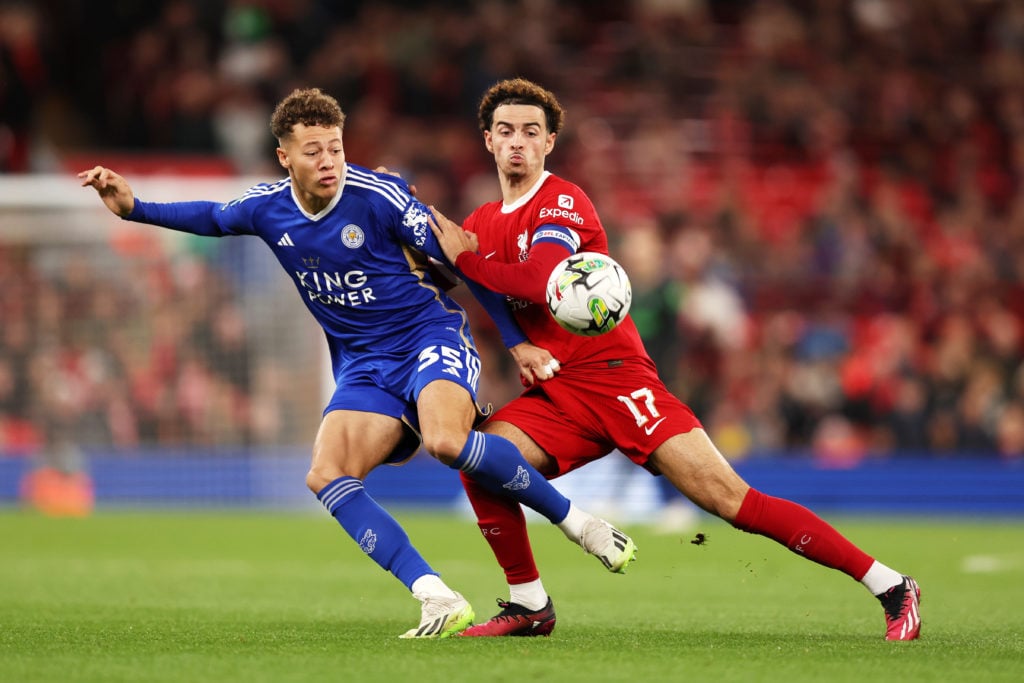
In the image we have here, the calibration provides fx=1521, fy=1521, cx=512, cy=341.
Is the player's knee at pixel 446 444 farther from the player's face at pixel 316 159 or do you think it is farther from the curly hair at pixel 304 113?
the curly hair at pixel 304 113

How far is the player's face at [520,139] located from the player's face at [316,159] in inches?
28.7

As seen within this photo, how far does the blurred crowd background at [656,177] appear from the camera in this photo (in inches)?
627

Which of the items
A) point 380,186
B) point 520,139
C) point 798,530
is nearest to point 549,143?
point 520,139

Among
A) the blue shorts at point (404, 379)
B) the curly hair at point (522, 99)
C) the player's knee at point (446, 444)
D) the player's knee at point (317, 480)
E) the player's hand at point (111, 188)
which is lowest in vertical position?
the player's knee at point (317, 480)

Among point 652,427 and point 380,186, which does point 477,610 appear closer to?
point 652,427

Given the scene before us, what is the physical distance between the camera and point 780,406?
1595 cm

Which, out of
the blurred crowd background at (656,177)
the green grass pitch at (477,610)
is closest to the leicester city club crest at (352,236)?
the green grass pitch at (477,610)

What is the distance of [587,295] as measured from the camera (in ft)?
20.8

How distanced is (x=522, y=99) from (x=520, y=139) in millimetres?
205

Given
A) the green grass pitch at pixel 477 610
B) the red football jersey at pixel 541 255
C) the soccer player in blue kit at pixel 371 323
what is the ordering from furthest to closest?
the red football jersey at pixel 541 255, the soccer player in blue kit at pixel 371 323, the green grass pitch at pixel 477 610

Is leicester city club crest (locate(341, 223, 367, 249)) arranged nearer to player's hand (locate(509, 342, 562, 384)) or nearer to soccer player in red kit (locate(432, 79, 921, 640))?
soccer player in red kit (locate(432, 79, 921, 640))

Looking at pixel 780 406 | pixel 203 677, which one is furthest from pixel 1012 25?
pixel 203 677

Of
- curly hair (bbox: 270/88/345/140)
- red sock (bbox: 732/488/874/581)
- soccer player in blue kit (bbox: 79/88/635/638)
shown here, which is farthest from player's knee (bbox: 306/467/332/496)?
red sock (bbox: 732/488/874/581)

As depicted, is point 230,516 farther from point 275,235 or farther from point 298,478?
point 275,235
